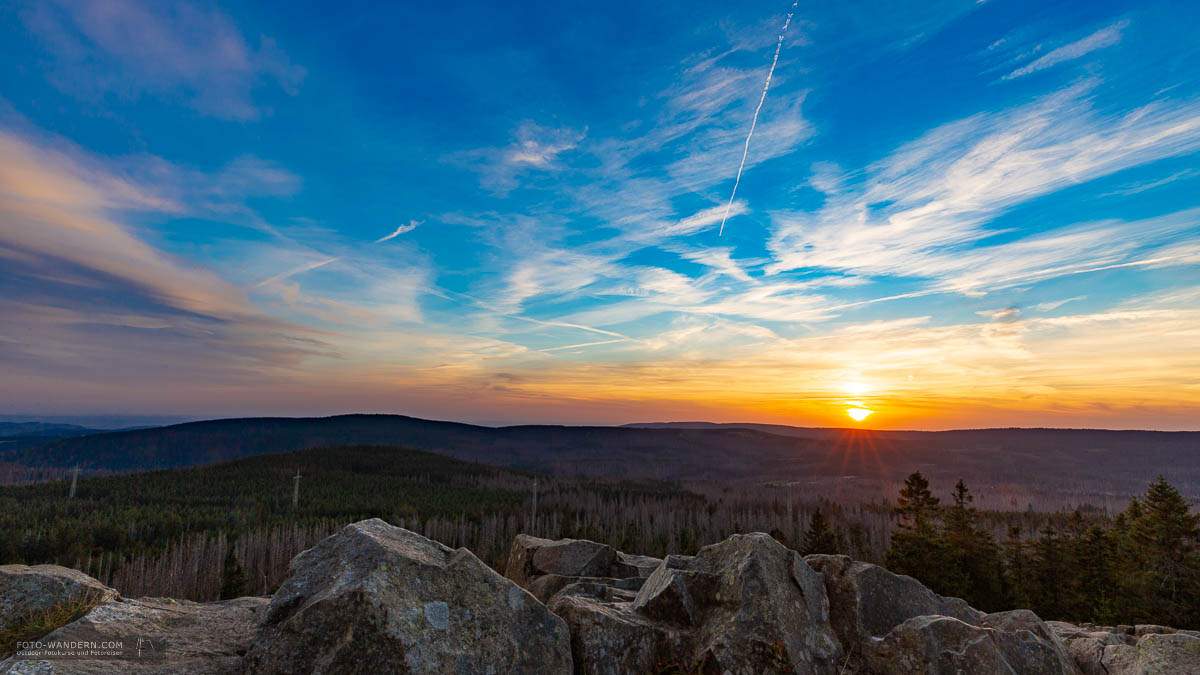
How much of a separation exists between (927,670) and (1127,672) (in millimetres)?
6116

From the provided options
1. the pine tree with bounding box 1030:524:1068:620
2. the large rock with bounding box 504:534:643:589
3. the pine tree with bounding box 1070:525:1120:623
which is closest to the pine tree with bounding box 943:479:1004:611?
the pine tree with bounding box 1030:524:1068:620

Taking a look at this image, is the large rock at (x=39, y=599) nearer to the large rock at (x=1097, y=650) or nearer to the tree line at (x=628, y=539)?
the large rock at (x=1097, y=650)

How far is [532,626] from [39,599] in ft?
34.2

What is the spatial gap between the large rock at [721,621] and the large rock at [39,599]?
1003cm

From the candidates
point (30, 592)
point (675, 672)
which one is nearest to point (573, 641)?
point (675, 672)

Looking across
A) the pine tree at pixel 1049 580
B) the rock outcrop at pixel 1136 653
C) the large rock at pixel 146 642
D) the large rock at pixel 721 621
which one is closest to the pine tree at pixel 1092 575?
the pine tree at pixel 1049 580

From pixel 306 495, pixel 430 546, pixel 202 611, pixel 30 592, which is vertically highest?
pixel 430 546

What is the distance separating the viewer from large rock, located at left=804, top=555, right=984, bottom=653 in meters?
13.9

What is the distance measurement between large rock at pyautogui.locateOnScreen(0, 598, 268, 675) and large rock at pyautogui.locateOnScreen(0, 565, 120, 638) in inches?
29.4

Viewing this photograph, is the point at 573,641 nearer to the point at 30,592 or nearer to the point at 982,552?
the point at 30,592

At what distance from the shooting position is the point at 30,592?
1159 centimetres

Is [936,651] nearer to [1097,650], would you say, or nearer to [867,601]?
[867,601]

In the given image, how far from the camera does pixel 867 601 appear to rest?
14.8 metres

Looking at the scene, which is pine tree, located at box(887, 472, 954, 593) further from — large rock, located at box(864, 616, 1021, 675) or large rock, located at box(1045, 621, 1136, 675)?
large rock, located at box(864, 616, 1021, 675)
